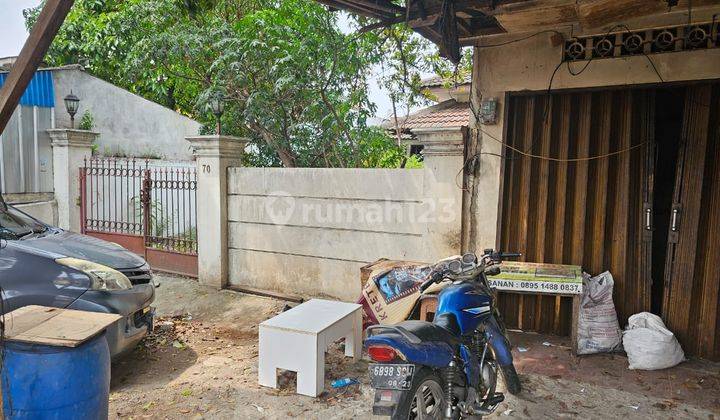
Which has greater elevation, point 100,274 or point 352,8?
point 352,8

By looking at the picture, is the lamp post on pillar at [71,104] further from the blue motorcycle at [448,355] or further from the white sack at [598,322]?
the white sack at [598,322]

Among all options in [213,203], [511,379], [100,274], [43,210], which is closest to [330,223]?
[213,203]

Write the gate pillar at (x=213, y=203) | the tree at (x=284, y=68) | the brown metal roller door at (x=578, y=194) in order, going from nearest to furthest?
the brown metal roller door at (x=578, y=194) < the gate pillar at (x=213, y=203) < the tree at (x=284, y=68)

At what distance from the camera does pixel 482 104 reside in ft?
16.5

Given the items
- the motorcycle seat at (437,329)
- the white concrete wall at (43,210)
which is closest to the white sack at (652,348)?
the motorcycle seat at (437,329)

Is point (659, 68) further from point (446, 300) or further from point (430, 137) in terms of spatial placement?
point (446, 300)

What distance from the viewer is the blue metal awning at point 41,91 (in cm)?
833

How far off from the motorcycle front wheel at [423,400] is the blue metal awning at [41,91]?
27.9 feet

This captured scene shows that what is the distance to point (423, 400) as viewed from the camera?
2.68m

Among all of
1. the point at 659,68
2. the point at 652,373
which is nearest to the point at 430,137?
the point at 659,68

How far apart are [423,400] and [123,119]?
381 inches

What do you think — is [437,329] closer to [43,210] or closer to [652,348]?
[652,348]

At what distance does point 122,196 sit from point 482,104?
5.99 meters

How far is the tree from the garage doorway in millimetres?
2675
